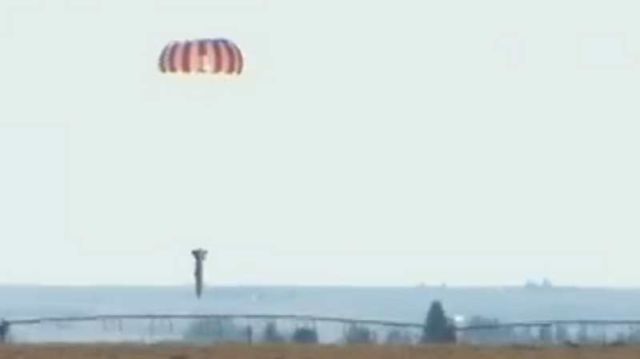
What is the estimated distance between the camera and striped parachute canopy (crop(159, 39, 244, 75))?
247ft

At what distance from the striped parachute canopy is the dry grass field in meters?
11.5

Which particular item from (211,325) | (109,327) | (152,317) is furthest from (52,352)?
(109,327)

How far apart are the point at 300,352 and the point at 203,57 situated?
13.4m

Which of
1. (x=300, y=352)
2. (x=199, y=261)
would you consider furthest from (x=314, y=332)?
(x=300, y=352)

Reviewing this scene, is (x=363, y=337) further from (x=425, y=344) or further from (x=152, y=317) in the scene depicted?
(x=425, y=344)

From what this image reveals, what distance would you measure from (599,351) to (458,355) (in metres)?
3.36

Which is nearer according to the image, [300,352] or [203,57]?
[300,352]

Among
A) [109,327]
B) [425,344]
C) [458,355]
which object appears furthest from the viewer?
[109,327]

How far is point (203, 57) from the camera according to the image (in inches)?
2943

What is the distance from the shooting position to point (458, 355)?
208 ft

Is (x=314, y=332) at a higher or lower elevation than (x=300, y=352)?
higher

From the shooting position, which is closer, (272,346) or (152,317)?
(272,346)

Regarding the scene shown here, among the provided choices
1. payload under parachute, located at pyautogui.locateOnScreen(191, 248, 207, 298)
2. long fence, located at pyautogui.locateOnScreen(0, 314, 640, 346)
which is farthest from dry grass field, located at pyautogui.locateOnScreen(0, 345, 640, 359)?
payload under parachute, located at pyautogui.locateOnScreen(191, 248, 207, 298)

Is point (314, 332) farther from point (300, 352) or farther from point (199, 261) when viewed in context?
point (300, 352)
